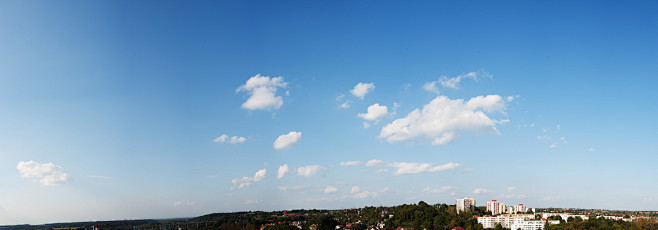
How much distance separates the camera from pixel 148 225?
2062 inches

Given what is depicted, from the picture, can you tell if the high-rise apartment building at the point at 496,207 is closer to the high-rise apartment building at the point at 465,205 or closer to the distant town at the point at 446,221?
the distant town at the point at 446,221

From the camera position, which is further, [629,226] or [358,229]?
[358,229]

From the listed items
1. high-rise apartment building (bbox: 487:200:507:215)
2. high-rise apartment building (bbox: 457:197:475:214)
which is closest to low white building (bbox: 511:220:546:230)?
high-rise apartment building (bbox: 457:197:475:214)

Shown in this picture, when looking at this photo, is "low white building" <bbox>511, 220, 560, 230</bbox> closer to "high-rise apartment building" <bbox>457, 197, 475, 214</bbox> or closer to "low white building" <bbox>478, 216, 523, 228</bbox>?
"low white building" <bbox>478, 216, 523, 228</bbox>

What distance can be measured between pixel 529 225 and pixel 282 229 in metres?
29.3

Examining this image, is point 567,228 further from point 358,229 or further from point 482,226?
point 358,229

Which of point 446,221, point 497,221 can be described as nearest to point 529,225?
point 497,221

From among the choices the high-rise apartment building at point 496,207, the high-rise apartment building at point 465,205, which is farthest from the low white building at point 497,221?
the high-rise apartment building at point 496,207

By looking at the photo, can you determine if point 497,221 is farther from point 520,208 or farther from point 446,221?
A: point 520,208

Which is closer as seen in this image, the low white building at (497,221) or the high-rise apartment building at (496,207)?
the low white building at (497,221)

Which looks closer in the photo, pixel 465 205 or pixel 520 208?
pixel 465 205

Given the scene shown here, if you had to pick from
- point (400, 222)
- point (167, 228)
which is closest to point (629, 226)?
point (400, 222)

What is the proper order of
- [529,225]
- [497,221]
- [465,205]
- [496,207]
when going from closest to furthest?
[529,225] < [497,221] < [465,205] < [496,207]

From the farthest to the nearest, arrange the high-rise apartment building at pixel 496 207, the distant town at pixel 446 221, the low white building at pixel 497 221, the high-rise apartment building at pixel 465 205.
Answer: the high-rise apartment building at pixel 496 207
the high-rise apartment building at pixel 465 205
the low white building at pixel 497 221
the distant town at pixel 446 221
